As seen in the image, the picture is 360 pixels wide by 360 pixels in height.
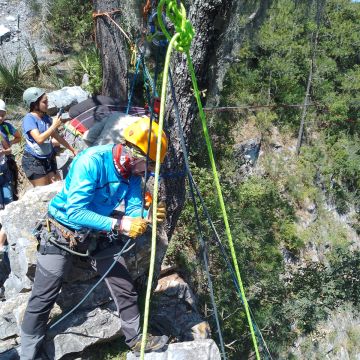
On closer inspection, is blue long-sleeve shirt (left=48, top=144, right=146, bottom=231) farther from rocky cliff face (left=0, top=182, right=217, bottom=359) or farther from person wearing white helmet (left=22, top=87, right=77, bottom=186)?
person wearing white helmet (left=22, top=87, right=77, bottom=186)

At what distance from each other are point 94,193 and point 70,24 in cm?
890

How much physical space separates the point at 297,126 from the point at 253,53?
11.1 feet

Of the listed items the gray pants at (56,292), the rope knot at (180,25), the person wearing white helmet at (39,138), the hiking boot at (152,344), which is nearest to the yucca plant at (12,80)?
the person wearing white helmet at (39,138)

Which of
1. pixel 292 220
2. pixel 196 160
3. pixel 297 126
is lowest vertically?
pixel 292 220

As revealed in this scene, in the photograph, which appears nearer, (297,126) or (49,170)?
(49,170)

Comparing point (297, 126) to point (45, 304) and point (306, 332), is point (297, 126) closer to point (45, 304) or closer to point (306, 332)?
point (306, 332)

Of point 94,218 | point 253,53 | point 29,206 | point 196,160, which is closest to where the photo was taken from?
point 94,218

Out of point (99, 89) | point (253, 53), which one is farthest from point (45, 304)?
point (253, 53)

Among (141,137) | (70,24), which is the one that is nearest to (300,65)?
(70,24)

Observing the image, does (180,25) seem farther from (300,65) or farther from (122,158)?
(300,65)

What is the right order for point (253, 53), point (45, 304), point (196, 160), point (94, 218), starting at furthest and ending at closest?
point (253, 53)
point (196, 160)
point (45, 304)
point (94, 218)

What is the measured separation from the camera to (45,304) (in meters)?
3.66

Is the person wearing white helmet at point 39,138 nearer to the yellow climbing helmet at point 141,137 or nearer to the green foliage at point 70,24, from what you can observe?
the yellow climbing helmet at point 141,137

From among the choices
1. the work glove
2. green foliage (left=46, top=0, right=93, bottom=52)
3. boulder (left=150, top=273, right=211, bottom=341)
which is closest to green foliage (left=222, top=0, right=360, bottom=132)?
green foliage (left=46, top=0, right=93, bottom=52)
